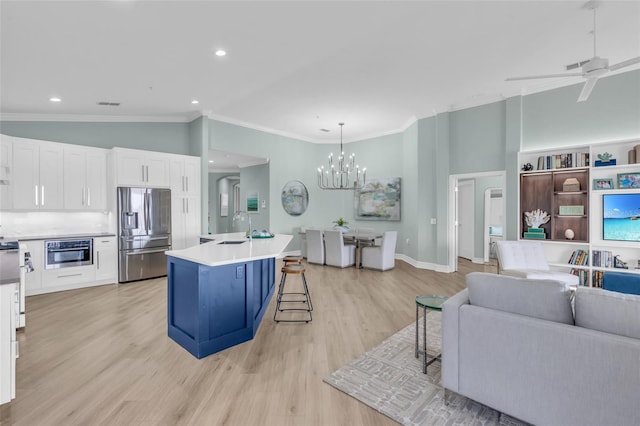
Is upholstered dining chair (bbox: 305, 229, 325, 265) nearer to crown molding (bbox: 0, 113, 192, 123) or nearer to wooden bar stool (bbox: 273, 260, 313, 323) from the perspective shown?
wooden bar stool (bbox: 273, 260, 313, 323)

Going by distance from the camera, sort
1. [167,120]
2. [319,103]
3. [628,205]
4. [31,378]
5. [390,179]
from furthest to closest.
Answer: [390,179], [167,120], [319,103], [628,205], [31,378]

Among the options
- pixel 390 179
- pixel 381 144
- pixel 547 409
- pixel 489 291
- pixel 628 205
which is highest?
pixel 381 144

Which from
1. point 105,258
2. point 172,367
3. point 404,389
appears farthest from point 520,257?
point 105,258

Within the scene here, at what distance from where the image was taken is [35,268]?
4539mm

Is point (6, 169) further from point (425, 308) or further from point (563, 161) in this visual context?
point (563, 161)

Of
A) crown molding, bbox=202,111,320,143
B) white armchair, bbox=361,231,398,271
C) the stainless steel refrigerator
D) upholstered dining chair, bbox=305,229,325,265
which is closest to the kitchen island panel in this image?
the stainless steel refrigerator

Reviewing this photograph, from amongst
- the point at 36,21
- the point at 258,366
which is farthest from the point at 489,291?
the point at 36,21

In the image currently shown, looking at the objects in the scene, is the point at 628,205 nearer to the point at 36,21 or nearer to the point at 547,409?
the point at 547,409

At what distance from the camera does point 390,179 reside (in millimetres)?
7762

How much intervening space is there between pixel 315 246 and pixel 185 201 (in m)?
2.88

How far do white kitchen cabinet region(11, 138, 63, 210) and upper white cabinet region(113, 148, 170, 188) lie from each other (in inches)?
32.0

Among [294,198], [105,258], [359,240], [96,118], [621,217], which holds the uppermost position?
[96,118]

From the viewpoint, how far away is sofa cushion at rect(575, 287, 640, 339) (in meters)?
1.51

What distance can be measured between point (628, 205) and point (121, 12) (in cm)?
646
